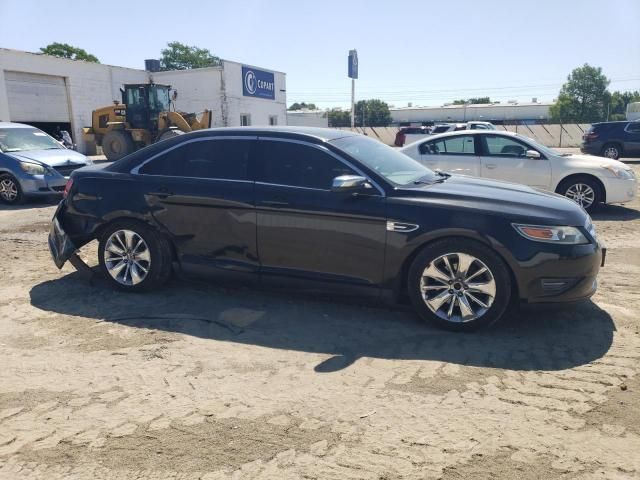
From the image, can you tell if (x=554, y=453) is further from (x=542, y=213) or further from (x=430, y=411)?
(x=542, y=213)

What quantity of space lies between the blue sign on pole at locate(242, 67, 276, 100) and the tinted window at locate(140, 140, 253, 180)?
32.2 metres

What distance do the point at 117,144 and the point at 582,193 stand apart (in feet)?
61.1

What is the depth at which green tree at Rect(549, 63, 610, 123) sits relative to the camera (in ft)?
332

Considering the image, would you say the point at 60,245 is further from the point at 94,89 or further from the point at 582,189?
the point at 94,89

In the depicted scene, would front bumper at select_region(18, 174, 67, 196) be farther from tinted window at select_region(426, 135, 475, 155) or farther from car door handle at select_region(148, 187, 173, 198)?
tinted window at select_region(426, 135, 475, 155)

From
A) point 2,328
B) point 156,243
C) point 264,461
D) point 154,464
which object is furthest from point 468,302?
point 2,328

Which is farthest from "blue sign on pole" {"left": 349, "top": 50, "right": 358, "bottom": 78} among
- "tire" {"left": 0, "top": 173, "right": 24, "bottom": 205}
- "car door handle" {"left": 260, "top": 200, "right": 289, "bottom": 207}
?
"car door handle" {"left": 260, "top": 200, "right": 289, "bottom": 207}

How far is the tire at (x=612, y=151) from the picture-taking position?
21.0m

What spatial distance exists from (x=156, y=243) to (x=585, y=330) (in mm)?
3860

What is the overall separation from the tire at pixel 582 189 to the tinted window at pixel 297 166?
20.7 feet

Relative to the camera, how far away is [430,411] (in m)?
3.10

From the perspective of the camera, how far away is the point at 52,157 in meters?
11.2

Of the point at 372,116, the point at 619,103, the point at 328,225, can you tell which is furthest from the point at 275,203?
the point at 619,103

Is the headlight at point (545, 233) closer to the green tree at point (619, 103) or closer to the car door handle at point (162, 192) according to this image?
the car door handle at point (162, 192)
